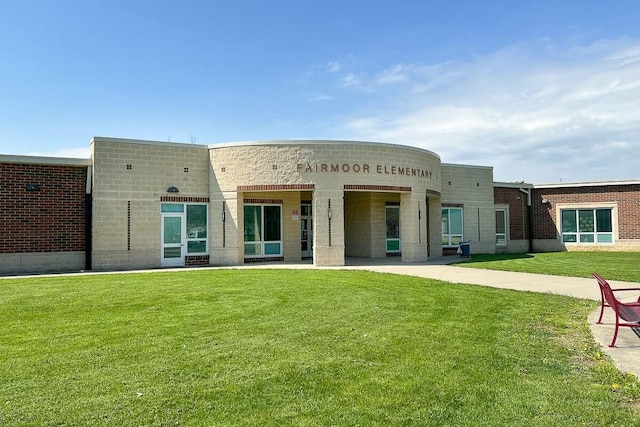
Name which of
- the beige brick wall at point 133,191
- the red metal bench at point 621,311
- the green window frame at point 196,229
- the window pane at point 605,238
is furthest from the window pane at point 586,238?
the red metal bench at point 621,311

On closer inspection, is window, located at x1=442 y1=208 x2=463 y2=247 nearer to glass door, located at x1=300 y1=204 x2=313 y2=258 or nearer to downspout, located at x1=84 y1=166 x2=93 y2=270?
glass door, located at x1=300 y1=204 x2=313 y2=258

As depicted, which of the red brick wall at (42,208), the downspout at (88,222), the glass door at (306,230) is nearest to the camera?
the red brick wall at (42,208)

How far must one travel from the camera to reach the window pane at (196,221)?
798 inches

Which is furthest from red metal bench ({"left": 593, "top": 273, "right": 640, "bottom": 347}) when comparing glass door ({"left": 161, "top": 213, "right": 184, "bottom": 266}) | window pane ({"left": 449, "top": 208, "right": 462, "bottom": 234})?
window pane ({"left": 449, "top": 208, "right": 462, "bottom": 234})

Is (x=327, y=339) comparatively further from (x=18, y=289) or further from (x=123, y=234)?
(x=123, y=234)

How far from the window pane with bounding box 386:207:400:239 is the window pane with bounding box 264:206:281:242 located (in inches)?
238

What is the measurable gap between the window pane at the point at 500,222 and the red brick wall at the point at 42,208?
22.2m

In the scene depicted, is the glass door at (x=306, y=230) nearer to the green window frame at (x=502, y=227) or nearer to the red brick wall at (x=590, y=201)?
the green window frame at (x=502, y=227)

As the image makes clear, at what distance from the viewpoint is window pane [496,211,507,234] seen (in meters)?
28.9

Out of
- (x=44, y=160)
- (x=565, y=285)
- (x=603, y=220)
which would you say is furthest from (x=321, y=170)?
(x=603, y=220)

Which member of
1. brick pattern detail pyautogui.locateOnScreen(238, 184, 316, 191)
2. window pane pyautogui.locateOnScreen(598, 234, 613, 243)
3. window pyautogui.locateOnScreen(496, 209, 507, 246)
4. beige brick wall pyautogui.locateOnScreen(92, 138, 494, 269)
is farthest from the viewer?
window pyautogui.locateOnScreen(496, 209, 507, 246)

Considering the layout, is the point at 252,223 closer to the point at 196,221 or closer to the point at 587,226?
the point at 196,221

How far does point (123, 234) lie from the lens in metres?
18.9

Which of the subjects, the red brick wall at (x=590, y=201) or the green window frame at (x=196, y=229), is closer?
the green window frame at (x=196, y=229)
